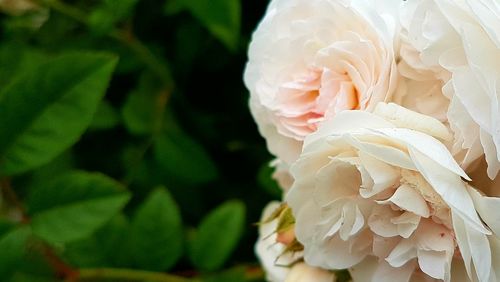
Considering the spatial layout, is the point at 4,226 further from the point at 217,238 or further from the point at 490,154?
the point at 490,154

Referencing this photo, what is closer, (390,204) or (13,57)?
(390,204)

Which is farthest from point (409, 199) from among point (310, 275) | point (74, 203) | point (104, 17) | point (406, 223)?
point (104, 17)

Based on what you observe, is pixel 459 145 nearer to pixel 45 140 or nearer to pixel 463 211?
pixel 463 211

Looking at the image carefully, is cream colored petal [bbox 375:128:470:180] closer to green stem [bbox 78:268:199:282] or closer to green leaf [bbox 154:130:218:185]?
green stem [bbox 78:268:199:282]

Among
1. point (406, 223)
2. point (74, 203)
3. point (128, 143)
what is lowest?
point (128, 143)

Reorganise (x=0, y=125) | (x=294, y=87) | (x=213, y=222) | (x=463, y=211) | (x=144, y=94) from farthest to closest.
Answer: (x=144, y=94) < (x=213, y=222) < (x=0, y=125) < (x=294, y=87) < (x=463, y=211)

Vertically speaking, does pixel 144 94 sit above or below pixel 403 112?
below

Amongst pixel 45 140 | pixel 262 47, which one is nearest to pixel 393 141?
pixel 262 47
